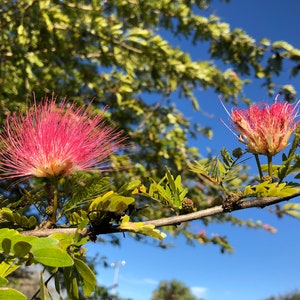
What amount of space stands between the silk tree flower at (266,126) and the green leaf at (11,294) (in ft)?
1.74

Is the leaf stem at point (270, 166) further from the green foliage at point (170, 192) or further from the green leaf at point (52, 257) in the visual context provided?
the green leaf at point (52, 257)

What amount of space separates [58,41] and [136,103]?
928mm

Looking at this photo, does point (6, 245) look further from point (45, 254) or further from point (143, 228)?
point (143, 228)

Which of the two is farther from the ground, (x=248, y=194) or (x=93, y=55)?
(x=93, y=55)

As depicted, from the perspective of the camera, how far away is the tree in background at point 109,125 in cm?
91

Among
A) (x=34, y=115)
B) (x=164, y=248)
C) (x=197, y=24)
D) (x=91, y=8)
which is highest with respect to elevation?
(x=197, y=24)

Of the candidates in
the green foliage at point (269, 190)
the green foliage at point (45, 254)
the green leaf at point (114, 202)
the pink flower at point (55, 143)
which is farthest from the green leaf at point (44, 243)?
the green foliage at point (269, 190)

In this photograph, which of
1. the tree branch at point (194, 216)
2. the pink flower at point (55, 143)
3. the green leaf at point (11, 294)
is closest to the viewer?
the green leaf at point (11, 294)

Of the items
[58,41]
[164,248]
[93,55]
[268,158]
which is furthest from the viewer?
[164,248]

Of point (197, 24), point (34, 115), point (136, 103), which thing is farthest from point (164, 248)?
point (34, 115)

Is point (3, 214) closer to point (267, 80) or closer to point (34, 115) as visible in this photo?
point (34, 115)

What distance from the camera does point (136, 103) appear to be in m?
4.32

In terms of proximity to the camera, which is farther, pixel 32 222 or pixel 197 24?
pixel 197 24

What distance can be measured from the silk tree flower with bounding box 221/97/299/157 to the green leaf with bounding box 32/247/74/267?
0.45 meters
